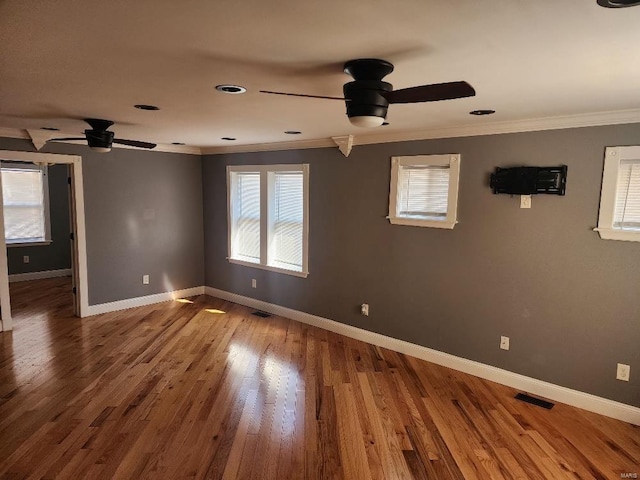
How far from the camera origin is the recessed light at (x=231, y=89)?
2.27 meters

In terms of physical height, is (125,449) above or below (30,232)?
below

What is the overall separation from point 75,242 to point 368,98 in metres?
4.70

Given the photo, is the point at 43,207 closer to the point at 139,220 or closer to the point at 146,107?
the point at 139,220

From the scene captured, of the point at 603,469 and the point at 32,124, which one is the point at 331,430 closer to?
the point at 603,469

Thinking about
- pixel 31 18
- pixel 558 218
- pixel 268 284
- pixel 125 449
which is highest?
pixel 31 18

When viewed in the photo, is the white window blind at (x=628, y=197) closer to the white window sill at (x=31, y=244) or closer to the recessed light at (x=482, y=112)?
the recessed light at (x=482, y=112)

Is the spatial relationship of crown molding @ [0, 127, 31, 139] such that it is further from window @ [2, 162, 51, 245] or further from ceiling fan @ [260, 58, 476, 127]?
ceiling fan @ [260, 58, 476, 127]

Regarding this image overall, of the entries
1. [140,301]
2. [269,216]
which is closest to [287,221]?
[269,216]

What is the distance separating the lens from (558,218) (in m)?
3.15

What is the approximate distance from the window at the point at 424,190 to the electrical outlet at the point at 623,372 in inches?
66.5

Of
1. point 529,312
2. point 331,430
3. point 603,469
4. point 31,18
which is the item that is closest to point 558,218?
point 529,312

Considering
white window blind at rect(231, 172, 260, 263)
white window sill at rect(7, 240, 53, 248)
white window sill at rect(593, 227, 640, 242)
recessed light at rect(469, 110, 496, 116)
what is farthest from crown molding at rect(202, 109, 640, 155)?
white window sill at rect(7, 240, 53, 248)

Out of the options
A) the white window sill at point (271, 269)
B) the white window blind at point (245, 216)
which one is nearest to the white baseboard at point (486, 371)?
the white window sill at point (271, 269)

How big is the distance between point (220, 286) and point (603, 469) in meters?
5.08
